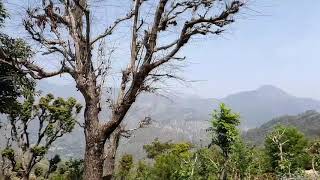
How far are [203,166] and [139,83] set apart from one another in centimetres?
2469

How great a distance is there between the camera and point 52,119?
112 ft

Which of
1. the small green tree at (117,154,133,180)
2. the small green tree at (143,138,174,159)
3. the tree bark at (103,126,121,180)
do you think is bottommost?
the tree bark at (103,126,121,180)

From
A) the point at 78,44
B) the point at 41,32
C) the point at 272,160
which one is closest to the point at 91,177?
the point at 78,44

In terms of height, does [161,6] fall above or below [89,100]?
above

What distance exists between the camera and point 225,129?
38719 mm

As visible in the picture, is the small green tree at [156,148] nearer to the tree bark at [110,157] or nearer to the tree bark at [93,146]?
the tree bark at [110,157]

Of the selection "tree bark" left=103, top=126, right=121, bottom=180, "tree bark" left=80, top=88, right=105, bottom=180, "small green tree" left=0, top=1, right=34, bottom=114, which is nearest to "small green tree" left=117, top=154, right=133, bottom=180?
"small green tree" left=0, top=1, right=34, bottom=114

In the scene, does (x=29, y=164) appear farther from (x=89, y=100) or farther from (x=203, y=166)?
(x=89, y=100)

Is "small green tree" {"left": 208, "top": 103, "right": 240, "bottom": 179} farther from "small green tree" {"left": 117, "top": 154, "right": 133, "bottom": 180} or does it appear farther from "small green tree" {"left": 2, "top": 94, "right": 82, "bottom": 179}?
"small green tree" {"left": 117, "top": 154, "right": 133, "bottom": 180}

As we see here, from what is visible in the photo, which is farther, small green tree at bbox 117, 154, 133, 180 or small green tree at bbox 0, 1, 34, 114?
small green tree at bbox 117, 154, 133, 180

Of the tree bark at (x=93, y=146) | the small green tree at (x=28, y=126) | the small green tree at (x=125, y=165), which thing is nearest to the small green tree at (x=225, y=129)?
the small green tree at (x=28, y=126)

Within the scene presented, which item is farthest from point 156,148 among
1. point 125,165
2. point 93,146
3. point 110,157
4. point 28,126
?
point 93,146

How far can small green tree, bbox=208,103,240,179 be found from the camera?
3788 cm

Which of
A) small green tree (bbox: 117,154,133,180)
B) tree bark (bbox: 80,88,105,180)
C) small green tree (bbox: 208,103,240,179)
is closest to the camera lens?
tree bark (bbox: 80,88,105,180)
